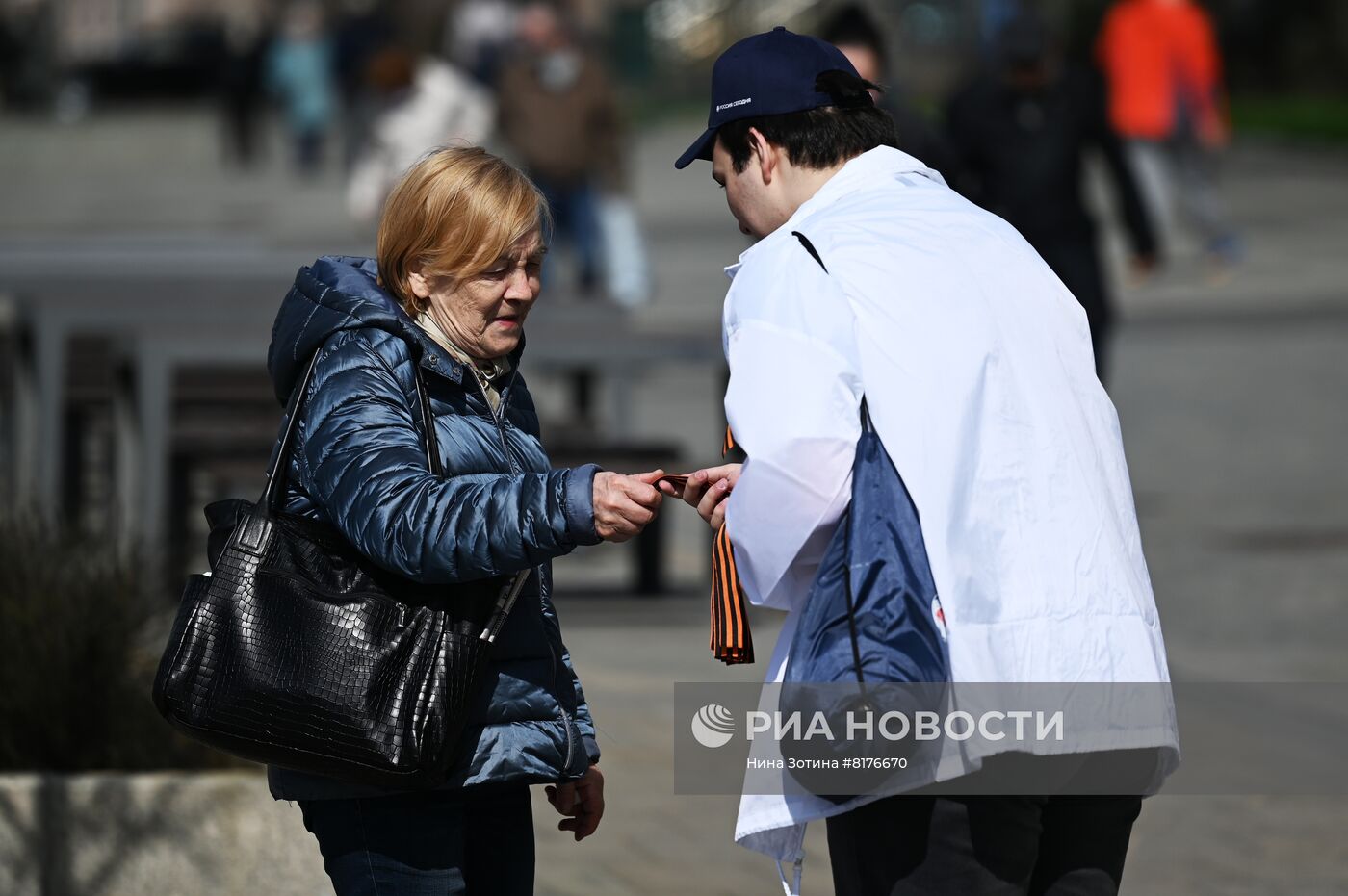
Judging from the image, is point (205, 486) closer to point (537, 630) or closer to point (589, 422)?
point (589, 422)

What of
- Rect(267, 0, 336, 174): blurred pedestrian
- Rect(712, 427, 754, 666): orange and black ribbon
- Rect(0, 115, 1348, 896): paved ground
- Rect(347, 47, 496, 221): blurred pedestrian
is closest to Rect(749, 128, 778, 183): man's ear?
Rect(712, 427, 754, 666): orange and black ribbon

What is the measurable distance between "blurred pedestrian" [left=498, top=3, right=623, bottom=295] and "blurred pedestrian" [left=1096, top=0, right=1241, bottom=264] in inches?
185

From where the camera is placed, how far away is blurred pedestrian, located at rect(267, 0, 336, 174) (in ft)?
94.4

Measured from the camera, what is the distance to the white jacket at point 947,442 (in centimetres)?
271

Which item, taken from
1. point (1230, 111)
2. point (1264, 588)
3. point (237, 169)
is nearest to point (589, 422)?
point (1264, 588)

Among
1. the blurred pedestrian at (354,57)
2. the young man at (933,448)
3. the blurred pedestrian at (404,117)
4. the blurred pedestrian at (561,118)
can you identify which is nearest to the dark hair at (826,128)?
the young man at (933,448)

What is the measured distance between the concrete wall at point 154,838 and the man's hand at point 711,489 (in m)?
2.02

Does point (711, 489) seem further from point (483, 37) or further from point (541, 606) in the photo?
point (483, 37)

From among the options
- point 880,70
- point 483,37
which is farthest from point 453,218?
point 483,37

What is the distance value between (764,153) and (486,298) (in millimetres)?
494

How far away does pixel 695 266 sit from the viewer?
1995 centimetres

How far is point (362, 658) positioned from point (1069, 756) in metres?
0.98

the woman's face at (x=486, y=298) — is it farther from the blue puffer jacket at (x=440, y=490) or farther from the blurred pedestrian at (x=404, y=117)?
the blurred pedestrian at (x=404, y=117)

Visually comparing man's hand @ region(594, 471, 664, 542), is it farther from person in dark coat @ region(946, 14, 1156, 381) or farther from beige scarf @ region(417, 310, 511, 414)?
person in dark coat @ region(946, 14, 1156, 381)
